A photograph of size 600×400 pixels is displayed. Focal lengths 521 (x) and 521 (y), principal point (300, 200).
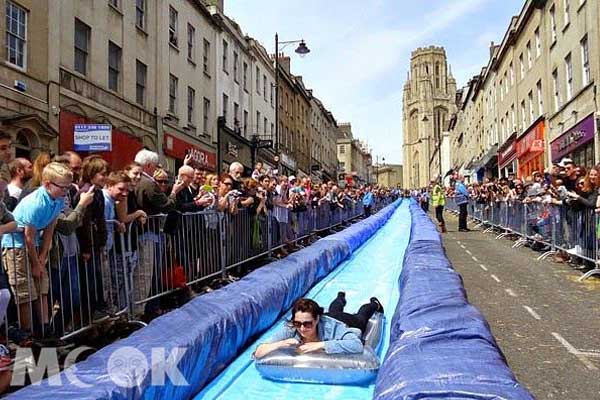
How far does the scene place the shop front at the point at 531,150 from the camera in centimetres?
2525

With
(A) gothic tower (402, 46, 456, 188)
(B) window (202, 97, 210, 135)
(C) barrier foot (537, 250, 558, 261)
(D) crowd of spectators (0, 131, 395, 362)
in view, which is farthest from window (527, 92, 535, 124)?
(A) gothic tower (402, 46, 456, 188)

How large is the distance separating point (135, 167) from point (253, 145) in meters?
24.2

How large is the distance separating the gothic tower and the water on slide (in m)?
92.8

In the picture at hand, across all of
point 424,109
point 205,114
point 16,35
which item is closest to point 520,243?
point 16,35

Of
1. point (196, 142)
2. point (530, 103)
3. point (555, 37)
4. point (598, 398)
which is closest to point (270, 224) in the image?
Result: point (598, 398)

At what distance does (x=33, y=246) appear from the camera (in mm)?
4449

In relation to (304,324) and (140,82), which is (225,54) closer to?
(140,82)

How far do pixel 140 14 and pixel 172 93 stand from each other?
332cm

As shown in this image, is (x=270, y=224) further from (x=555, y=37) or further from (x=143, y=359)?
(x=555, y=37)

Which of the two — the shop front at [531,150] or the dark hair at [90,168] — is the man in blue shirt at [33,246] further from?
the shop front at [531,150]

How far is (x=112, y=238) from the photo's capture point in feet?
18.5

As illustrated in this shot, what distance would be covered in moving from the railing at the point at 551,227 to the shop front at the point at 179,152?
10.8 metres

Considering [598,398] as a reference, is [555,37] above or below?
above

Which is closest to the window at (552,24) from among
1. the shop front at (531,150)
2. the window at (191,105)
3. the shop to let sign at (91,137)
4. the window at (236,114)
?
the shop front at (531,150)
